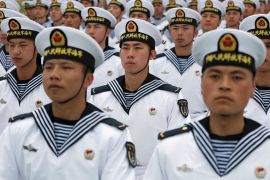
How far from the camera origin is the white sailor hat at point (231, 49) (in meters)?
3.84

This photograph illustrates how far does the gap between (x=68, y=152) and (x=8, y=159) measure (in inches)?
18.6

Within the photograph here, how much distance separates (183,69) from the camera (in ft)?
27.5

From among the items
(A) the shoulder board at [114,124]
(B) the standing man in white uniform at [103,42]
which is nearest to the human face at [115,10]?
(B) the standing man in white uniform at [103,42]

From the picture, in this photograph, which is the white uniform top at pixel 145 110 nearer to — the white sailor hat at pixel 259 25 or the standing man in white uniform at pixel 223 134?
the white sailor hat at pixel 259 25

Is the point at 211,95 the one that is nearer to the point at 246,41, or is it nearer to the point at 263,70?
the point at 246,41

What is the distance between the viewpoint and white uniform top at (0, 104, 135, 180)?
13.7ft

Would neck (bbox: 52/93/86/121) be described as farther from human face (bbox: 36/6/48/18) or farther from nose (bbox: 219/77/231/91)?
human face (bbox: 36/6/48/18)

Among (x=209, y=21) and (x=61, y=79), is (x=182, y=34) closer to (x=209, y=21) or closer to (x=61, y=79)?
(x=209, y=21)

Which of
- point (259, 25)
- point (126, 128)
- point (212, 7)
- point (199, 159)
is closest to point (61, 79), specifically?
Result: point (126, 128)

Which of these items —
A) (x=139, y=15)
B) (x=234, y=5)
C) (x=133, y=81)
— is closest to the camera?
(x=133, y=81)

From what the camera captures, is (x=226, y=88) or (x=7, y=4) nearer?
(x=226, y=88)

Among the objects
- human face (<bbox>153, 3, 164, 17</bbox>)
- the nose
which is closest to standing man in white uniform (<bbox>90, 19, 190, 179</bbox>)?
the nose

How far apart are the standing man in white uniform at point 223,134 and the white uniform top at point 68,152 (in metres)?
0.38

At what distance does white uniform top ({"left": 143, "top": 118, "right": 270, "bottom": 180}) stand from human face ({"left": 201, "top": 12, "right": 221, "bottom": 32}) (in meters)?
6.91
